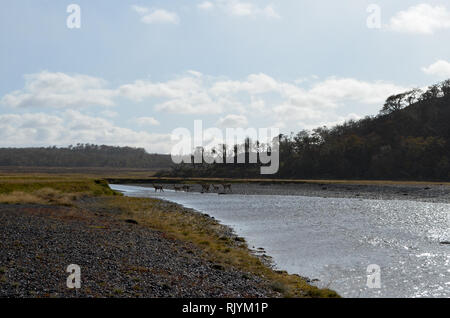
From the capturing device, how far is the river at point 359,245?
17.4 meters

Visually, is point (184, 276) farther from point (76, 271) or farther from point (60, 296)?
point (60, 296)

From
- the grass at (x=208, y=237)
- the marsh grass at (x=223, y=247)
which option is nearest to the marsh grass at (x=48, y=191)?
the grass at (x=208, y=237)

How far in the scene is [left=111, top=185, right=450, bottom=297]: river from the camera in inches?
687

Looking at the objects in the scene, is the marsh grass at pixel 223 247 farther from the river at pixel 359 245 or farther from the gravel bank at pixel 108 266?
the river at pixel 359 245

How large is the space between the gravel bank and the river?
421 cm

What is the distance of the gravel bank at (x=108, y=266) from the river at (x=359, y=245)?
421cm

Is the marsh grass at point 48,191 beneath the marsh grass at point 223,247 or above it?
above

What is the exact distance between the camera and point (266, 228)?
34094 mm

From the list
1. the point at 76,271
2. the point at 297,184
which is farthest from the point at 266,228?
the point at 297,184

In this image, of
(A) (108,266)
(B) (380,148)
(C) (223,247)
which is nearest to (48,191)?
(C) (223,247)

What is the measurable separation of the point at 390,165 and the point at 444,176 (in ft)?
54.6

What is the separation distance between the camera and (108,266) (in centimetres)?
1675

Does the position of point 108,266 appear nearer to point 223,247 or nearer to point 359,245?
point 223,247

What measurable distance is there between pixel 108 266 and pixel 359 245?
1562 cm
